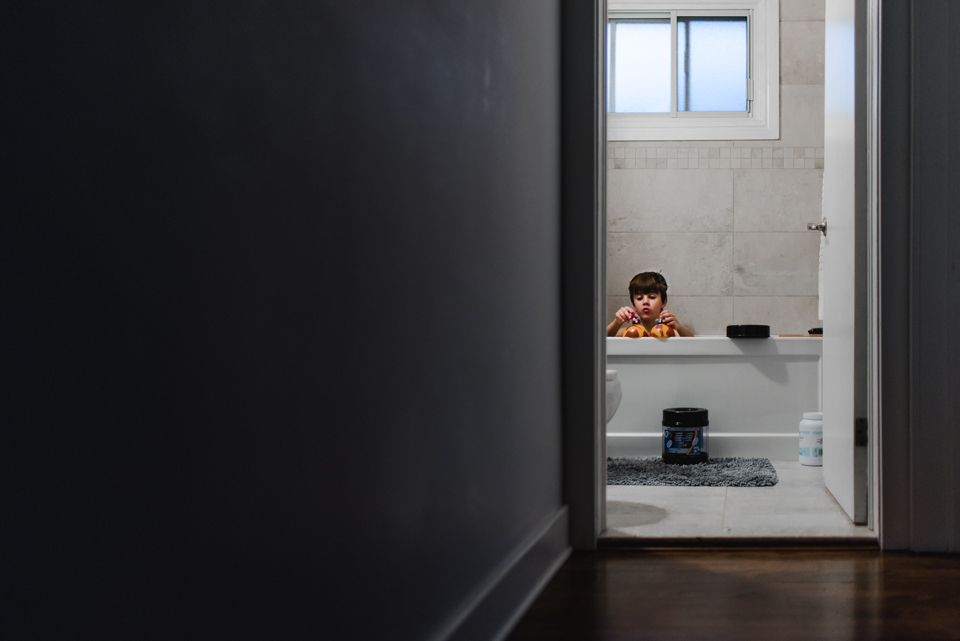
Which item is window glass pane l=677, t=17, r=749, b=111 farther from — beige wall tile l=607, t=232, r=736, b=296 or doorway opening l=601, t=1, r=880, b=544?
beige wall tile l=607, t=232, r=736, b=296

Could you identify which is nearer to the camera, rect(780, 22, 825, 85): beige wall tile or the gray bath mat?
the gray bath mat

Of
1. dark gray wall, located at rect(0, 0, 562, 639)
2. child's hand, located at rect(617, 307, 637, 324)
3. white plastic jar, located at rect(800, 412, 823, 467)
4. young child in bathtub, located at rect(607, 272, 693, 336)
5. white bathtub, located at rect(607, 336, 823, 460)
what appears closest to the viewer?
dark gray wall, located at rect(0, 0, 562, 639)

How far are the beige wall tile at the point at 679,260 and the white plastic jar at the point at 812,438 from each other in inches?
48.7

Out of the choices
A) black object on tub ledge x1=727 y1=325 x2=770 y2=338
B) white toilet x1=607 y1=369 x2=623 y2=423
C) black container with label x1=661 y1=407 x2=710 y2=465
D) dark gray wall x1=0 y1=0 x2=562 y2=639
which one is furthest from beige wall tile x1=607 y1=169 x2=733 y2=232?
dark gray wall x1=0 y1=0 x2=562 y2=639

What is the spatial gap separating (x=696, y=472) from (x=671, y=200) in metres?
1.72

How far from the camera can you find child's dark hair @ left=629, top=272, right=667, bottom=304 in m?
3.77

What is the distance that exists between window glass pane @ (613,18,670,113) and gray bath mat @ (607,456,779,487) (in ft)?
6.34

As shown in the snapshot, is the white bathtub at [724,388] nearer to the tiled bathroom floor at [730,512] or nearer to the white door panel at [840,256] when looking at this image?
the tiled bathroom floor at [730,512]

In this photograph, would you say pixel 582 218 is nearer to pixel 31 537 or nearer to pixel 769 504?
pixel 769 504

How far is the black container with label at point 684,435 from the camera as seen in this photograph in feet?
9.71

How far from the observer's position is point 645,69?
405 centimetres

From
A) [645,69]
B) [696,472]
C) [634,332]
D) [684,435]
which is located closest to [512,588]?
[696,472]

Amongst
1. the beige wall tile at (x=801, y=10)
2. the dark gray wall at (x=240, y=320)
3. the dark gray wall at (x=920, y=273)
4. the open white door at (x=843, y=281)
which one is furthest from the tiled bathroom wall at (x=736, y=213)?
the dark gray wall at (x=240, y=320)

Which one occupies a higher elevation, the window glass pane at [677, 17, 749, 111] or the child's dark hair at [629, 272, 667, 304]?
the window glass pane at [677, 17, 749, 111]
